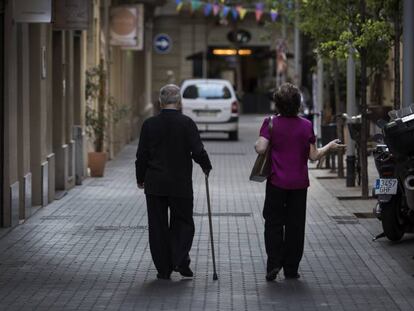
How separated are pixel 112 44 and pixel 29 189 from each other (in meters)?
14.4

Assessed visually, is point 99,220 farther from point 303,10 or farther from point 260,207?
point 303,10

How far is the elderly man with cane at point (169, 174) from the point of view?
10.9 m

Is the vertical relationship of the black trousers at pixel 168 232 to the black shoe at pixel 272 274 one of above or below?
above

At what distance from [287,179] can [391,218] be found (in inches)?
105

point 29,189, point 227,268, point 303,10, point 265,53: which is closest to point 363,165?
point 303,10

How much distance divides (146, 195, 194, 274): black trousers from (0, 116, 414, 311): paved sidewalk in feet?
0.64

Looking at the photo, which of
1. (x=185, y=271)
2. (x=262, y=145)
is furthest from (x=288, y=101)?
(x=185, y=271)

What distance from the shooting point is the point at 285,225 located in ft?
36.3

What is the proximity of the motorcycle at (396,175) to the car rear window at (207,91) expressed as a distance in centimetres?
2229

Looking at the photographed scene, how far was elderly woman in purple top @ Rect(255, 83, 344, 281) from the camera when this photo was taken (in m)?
10.9

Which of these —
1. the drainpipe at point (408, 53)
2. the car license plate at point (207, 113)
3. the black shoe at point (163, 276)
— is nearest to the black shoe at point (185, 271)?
the black shoe at point (163, 276)

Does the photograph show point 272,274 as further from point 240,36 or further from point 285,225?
point 240,36

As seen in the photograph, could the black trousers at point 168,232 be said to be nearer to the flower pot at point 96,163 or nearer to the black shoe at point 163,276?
the black shoe at point 163,276

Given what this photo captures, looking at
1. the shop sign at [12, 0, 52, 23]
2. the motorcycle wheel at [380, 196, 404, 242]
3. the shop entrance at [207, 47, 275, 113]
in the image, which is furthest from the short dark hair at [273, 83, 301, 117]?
→ the shop entrance at [207, 47, 275, 113]
